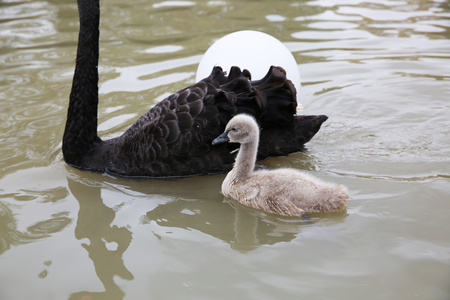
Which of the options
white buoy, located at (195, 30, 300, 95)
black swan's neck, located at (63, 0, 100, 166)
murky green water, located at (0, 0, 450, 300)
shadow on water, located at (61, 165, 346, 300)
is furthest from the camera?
white buoy, located at (195, 30, 300, 95)

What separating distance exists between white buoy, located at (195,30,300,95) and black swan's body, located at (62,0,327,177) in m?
0.29

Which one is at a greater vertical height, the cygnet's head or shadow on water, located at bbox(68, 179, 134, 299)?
the cygnet's head

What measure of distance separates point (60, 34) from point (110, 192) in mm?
3938

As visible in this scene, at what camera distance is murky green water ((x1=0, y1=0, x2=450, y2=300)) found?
282 centimetres

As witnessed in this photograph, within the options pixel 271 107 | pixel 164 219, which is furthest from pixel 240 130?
pixel 164 219

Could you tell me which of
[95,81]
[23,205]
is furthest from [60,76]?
[23,205]

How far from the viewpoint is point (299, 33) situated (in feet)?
22.2

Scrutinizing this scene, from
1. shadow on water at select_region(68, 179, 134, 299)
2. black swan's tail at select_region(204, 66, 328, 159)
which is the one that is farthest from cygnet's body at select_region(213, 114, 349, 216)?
shadow on water at select_region(68, 179, 134, 299)

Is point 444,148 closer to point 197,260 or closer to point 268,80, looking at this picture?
point 268,80

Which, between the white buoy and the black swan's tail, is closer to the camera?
the black swan's tail

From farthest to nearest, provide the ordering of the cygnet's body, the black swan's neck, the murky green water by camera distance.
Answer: the black swan's neck → the cygnet's body → the murky green water

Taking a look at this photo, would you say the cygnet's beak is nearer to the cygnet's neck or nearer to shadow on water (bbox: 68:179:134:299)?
the cygnet's neck

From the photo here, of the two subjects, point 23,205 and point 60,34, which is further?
point 60,34

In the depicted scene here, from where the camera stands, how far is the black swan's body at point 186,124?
376 cm
